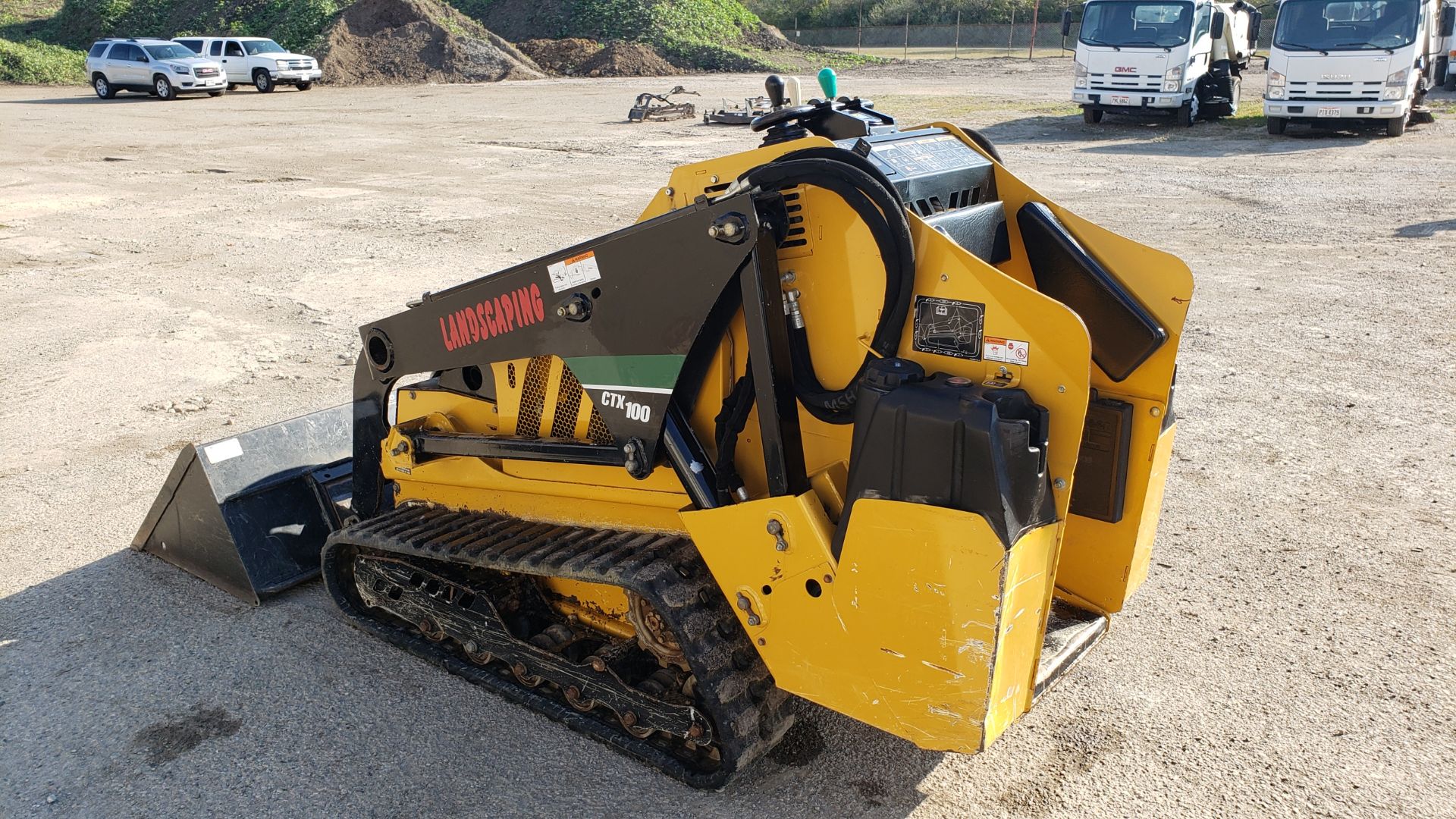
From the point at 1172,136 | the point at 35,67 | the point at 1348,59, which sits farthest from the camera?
the point at 35,67

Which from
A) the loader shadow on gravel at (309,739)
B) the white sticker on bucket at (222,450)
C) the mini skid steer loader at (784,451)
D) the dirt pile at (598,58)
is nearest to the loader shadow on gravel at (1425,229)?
the mini skid steer loader at (784,451)

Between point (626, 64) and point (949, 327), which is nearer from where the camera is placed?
point (949, 327)

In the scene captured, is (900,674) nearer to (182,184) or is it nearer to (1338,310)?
(1338,310)

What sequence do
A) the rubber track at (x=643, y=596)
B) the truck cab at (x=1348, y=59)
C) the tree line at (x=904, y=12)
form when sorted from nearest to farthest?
the rubber track at (x=643, y=596) → the truck cab at (x=1348, y=59) → the tree line at (x=904, y=12)

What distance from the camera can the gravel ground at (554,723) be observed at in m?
3.56

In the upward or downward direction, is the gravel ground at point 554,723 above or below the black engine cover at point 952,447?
below

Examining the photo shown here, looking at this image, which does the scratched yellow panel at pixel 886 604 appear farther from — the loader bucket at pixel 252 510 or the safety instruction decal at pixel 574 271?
the loader bucket at pixel 252 510

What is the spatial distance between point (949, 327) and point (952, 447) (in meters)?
0.41

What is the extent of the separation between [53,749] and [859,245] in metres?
3.35

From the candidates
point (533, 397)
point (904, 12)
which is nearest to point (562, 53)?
point (904, 12)

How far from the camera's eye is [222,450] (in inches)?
198

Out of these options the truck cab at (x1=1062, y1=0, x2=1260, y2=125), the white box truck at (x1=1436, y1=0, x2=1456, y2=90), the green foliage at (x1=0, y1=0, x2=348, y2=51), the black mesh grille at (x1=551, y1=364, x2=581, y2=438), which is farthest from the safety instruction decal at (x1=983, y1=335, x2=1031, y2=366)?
the green foliage at (x1=0, y1=0, x2=348, y2=51)

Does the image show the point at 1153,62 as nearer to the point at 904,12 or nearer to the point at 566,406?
the point at 566,406

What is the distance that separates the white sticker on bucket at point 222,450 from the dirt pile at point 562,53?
32.1m
